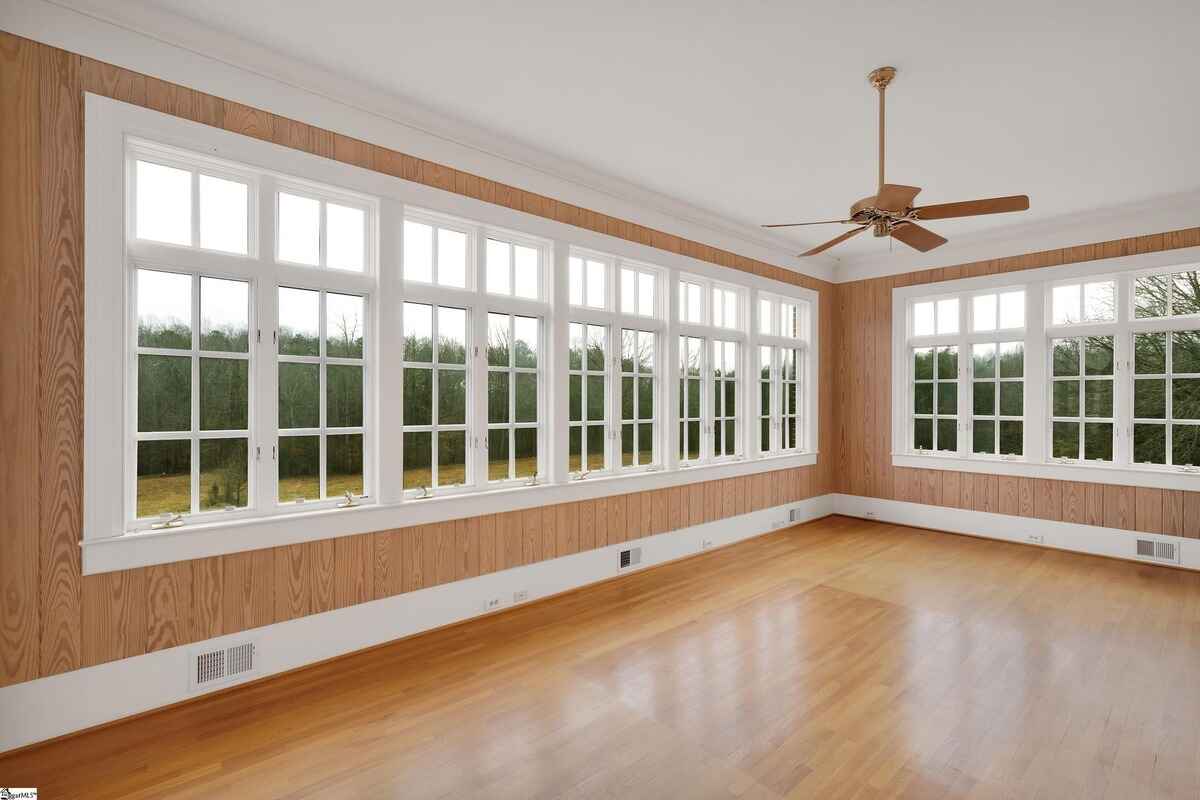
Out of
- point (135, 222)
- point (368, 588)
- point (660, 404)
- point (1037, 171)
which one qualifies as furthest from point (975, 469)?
point (135, 222)

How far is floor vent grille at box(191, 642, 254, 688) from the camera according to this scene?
286 cm

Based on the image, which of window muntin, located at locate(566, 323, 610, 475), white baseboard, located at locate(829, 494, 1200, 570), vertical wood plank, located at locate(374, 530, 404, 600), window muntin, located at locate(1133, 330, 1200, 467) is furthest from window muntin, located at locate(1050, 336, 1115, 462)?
vertical wood plank, located at locate(374, 530, 404, 600)

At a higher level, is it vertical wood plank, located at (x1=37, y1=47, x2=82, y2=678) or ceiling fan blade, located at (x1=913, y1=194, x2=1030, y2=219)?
ceiling fan blade, located at (x1=913, y1=194, x2=1030, y2=219)

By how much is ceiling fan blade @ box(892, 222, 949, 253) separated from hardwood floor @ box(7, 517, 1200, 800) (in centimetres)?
243

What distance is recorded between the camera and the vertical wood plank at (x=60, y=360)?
252 centimetres

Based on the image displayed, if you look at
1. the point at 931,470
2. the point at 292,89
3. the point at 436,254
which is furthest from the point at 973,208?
the point at 931,470

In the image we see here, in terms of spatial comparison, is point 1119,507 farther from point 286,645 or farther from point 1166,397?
point 286,645

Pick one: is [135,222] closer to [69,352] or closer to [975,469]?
[69,352]

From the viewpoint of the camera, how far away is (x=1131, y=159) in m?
4.26

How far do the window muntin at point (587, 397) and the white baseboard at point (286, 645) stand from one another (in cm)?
76

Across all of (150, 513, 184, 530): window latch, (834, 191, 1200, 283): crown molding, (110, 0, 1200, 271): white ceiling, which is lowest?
(150, 513, 184, 530): window latch

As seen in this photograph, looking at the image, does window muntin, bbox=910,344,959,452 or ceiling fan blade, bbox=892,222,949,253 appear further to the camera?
window muntin, bbox=910,344,959,452

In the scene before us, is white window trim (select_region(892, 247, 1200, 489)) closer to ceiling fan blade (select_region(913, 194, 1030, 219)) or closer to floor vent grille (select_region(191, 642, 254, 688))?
ceiling fan blade (select_region(913, 194, 1030, 219))

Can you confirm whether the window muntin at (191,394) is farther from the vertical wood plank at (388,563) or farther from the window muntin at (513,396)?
the window muntin at (513,396)
